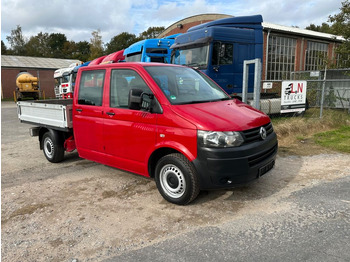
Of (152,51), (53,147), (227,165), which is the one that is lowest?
(53,147)

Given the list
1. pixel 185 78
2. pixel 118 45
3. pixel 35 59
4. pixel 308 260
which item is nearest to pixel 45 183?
pixel 185 78

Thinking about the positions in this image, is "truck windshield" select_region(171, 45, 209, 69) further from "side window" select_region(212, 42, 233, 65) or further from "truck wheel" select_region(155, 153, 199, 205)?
"truck wheel" select_region(155, 153, 199, 205)

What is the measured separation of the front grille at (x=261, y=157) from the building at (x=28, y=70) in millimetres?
39197

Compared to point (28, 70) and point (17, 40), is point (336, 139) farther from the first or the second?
point (17, 40)

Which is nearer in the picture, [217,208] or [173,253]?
[173,253]

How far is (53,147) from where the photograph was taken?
234 inches

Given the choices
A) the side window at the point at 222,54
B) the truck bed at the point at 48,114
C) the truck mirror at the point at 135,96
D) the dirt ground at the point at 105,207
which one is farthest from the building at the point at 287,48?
the truck mirror at the point at 135,96

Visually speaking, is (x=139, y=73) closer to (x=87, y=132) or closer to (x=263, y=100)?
(x=87, y=132)

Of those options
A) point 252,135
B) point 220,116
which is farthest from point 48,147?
point 252,135

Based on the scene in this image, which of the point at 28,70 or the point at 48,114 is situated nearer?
the point at 48,114

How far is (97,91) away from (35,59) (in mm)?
43549

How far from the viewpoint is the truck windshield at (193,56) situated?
8977 mm

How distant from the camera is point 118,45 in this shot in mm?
60656

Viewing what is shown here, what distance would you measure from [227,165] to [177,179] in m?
0.75
